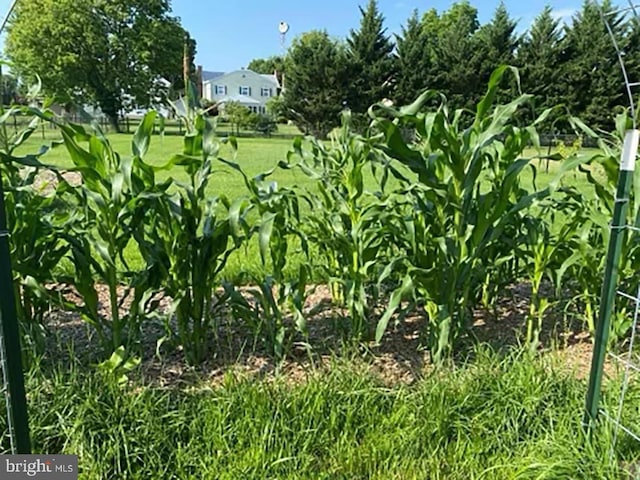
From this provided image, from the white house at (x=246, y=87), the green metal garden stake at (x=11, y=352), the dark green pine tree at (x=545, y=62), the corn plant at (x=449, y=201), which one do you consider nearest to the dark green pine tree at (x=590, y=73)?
the dark green pine tree at (x=545, y=62)

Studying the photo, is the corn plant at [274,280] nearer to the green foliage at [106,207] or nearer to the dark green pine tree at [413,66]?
the green foliage at [106,207]

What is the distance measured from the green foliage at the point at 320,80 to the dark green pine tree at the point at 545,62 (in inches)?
357

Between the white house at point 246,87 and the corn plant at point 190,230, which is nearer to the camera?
the corn plant at point 190,230

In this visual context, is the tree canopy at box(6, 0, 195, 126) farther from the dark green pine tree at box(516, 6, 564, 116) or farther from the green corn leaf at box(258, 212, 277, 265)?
the green corn leaf at box(258, 212, 277, 265)

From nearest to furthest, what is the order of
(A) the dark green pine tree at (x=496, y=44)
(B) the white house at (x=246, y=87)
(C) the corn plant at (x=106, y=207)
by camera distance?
(C) the corn plant at (x=106, y=207), (A) the dark green pine tree at (x=496, y=44), (B) the white house at (x=246, y=87)

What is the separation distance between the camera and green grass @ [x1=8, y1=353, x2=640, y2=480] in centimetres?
156

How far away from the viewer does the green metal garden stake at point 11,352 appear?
4.09 feet

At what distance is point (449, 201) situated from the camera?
1.95 m

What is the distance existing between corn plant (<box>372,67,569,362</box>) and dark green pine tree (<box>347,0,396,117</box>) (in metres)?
26.1

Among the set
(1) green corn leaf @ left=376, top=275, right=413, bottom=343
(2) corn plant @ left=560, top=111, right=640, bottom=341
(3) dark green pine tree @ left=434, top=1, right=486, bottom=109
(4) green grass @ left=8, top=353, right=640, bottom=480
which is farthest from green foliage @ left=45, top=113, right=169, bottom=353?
(3) dark green pine tree @ left=434, top=1, right=486, bottom=109

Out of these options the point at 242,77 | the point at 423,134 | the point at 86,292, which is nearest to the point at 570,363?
the point at 423,134

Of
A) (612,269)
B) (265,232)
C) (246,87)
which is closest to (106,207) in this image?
(265,232)

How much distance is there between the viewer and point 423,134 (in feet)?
6.52

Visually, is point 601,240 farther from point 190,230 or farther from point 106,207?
point 106,207
